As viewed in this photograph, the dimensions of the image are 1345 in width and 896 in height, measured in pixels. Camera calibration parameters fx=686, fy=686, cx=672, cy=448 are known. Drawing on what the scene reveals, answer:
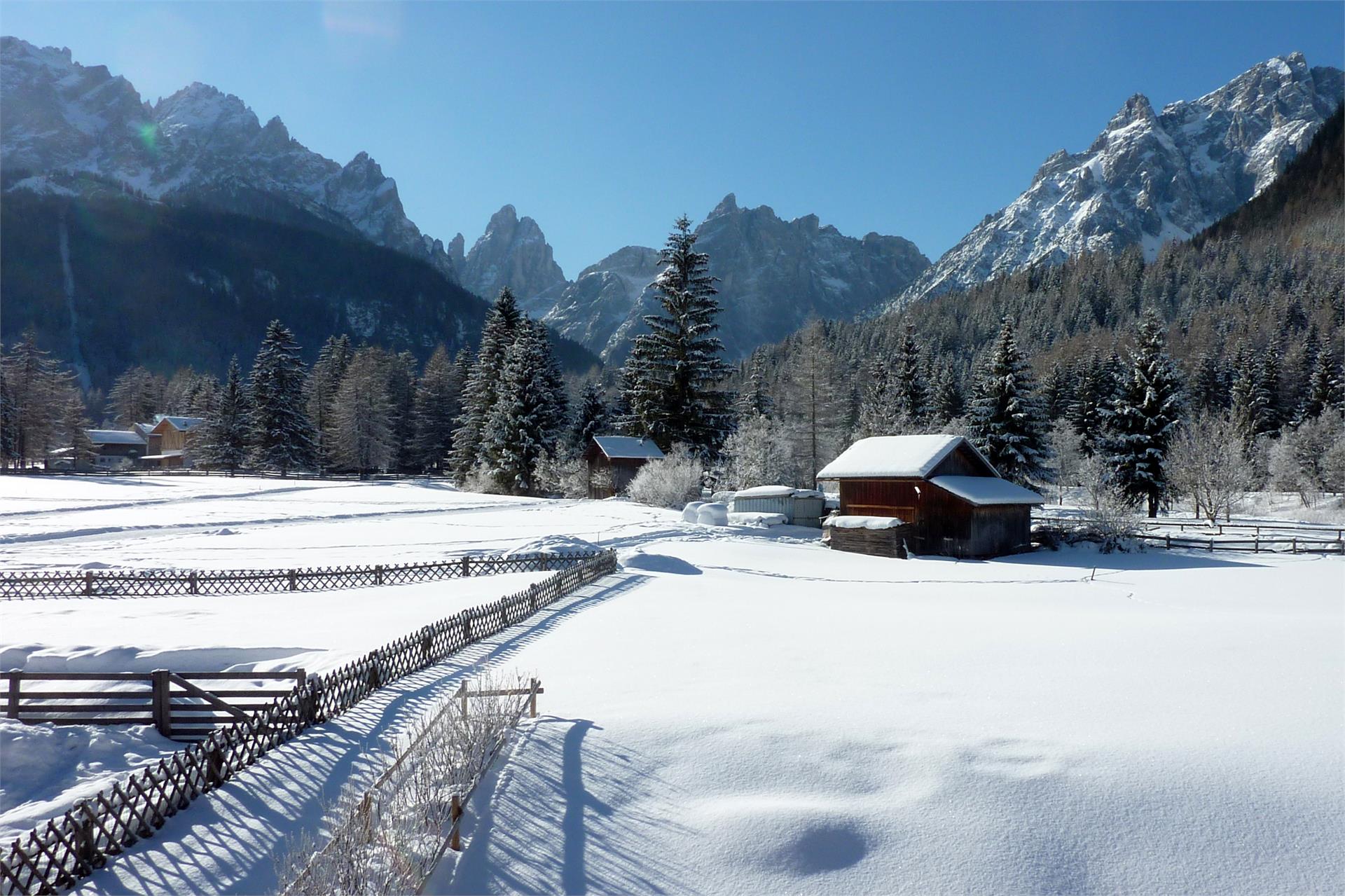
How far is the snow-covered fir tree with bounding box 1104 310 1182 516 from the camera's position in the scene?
143 ft

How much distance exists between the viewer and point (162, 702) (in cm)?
907

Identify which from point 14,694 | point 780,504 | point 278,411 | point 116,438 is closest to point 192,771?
point 14,694

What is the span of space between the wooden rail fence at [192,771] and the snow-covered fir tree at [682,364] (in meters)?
39.9

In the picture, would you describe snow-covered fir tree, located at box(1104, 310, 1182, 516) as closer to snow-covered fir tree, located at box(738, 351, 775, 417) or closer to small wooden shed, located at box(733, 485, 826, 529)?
small wooden shed, located at box(733, 485, 826, 529)

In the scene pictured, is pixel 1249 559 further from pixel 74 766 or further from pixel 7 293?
pixel 7 293

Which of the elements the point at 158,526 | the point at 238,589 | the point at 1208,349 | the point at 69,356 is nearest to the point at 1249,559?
the point at 238,589

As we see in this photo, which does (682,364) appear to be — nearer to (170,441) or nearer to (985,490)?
(985,490)

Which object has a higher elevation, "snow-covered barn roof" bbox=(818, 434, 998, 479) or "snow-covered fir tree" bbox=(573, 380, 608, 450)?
"snow-covered fir tree" bbox=(573, 380, 608, 450)

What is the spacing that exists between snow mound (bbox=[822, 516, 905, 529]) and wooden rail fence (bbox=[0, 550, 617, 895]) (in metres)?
22.2

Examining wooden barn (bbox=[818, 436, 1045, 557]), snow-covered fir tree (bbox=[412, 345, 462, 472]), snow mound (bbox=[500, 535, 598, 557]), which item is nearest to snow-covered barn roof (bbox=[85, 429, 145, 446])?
snow-covered fir tree (bbox=[412, 345, 462, 472])

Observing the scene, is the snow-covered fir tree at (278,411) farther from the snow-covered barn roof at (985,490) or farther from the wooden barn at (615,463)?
the snow-covered barn roof at (985,490)

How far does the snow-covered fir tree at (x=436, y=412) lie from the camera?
7481 centimetres

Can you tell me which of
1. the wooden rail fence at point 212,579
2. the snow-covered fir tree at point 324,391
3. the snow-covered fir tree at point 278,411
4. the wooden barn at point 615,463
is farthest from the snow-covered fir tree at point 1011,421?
the snow-covered fir tree at point 324,391

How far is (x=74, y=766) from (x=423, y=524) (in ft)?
83.3
